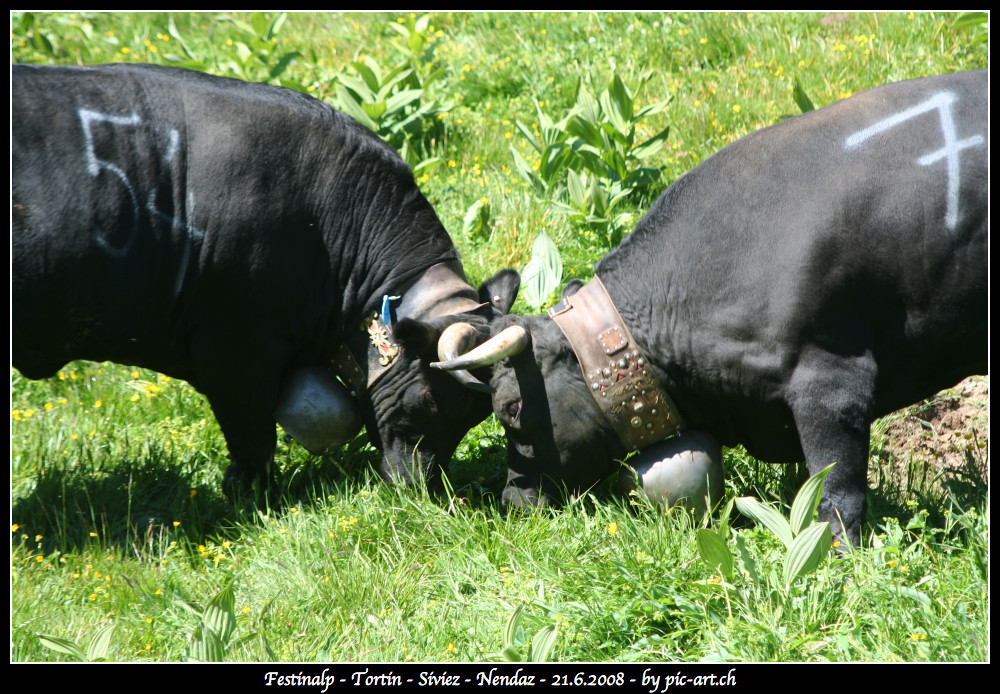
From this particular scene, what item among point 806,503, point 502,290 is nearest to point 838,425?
point 806,503

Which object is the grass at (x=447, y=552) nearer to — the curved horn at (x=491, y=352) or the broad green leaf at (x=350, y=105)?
the broad green leaf at (x=350, y=105)

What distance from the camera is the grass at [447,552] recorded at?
139 inches

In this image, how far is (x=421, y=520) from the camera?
173 inches

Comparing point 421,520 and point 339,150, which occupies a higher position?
point 339,150

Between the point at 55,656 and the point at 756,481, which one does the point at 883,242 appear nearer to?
the point at 756,481

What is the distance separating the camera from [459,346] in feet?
14.1

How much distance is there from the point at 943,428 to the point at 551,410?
232 cm

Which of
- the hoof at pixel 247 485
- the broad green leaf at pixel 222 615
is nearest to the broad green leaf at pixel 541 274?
the hoof at pixel 247 485

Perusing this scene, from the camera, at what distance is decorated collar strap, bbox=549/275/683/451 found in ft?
13.9

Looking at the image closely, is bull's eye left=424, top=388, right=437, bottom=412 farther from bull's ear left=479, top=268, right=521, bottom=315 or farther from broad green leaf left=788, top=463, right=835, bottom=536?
broad green leaf left=788, top=463, right=835, bottom=536

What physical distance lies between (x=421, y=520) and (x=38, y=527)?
1856mm

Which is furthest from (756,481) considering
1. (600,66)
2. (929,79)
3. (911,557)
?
(600,66)

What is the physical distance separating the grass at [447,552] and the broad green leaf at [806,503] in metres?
0.21

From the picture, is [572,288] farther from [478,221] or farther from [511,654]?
[478,221]
